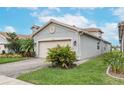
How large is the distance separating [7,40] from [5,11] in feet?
24.1

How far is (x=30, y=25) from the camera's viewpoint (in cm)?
2223

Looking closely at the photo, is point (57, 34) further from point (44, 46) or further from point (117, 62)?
point (117, 62)

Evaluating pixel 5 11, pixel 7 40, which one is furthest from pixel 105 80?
pixel 7 40

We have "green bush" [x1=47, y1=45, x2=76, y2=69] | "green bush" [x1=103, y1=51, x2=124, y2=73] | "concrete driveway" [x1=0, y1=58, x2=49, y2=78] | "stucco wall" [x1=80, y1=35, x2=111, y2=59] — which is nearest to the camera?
"green bush" [x1=103, y1=51, x2=124, y2=73]

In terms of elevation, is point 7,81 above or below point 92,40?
below

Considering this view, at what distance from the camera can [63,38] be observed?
18.1m

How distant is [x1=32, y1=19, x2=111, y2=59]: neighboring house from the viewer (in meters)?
17.4

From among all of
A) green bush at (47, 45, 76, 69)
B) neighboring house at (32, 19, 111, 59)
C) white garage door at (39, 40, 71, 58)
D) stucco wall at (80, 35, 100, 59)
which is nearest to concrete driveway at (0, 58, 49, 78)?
green bush at (47, 45, 76, 69)

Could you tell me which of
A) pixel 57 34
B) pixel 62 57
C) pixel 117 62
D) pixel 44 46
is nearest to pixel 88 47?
pixel 57 34

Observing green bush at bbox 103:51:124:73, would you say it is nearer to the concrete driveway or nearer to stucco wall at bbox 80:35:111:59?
the concrete driveway

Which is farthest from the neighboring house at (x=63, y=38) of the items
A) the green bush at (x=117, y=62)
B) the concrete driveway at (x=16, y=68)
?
the green bush at (x=117, y=62)
